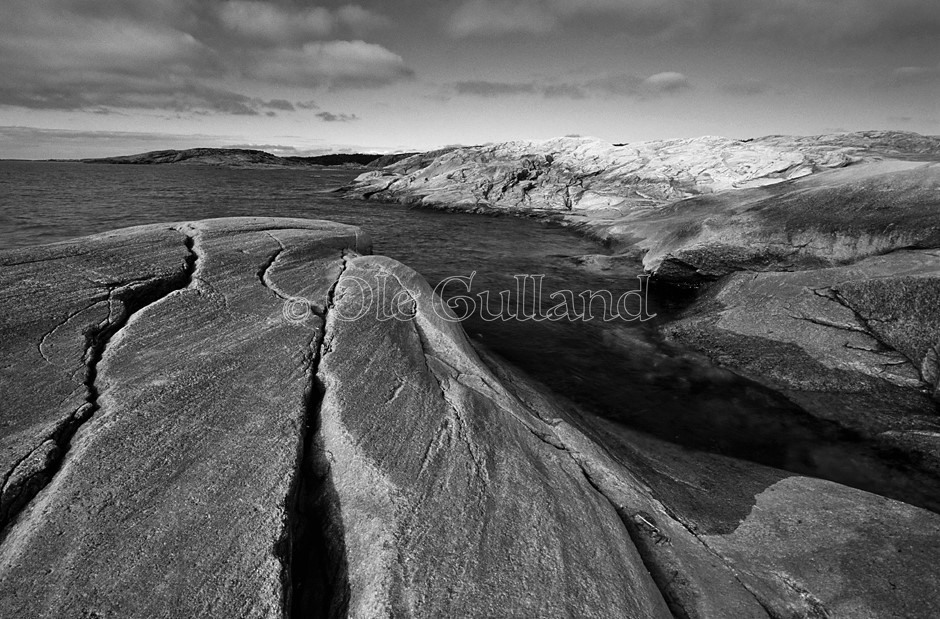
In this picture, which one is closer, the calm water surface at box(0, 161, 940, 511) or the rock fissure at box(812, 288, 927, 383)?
the calm water surface at box(0, 161, 940, 511)

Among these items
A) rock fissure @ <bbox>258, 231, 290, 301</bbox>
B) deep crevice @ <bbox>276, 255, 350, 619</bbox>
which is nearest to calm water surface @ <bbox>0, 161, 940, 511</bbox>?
rock fissure @ <bbox>258, 231, 290, 301</bbox>

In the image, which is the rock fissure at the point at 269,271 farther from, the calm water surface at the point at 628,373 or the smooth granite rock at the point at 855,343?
the smooth granite rock at the point at 855,343

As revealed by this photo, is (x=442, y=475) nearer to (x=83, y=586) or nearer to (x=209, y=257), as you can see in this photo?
(x=83, y=586)

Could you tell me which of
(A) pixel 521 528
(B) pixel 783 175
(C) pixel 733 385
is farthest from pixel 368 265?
(B) pixel 783 175

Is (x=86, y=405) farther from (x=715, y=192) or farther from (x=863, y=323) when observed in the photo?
(x=715, y=192)

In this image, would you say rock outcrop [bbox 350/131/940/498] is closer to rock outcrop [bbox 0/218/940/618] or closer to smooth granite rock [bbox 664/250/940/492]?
smooth granite rock [bbox 664/250/940/492]

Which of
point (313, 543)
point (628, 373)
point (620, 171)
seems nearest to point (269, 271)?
point (313, 543)
